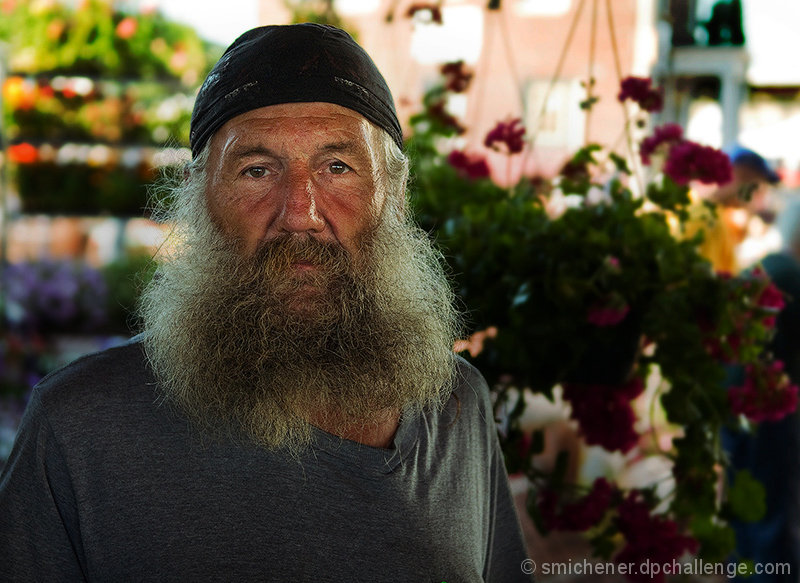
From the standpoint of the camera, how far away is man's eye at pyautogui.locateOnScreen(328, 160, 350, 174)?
1.42 meters

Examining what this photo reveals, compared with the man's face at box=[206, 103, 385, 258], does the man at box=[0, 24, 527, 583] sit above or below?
below

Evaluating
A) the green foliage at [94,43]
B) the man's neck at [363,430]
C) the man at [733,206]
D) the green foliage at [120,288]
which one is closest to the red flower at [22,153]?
the green foliage at [94,43]

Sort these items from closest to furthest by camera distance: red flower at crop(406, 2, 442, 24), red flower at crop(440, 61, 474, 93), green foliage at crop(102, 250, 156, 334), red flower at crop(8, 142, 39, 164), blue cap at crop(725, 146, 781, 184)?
1. red flower at crop(406, 2, 442, 24)
2. red flower at crop(440, 61, 474, 93)
3. blue cap at crop(725, 146, 781, 184)
4. green foliage at crop(102, 250, 156, 334)
5. red flower at crop(8, 142, 39, 164)

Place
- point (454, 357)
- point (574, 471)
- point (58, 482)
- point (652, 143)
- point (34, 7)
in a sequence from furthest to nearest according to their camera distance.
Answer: point (34, 7) → point (574, 471) → point (652, 143) → point (454, 357) → point (58, 482)

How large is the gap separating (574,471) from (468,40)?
2.35 meters

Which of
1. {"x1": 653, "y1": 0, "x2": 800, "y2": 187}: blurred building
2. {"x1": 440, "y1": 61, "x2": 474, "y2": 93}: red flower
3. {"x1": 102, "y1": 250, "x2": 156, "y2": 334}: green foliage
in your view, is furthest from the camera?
{"x1": 102, "y1": 250, "x2": 156, "y2": 334}: green foliage

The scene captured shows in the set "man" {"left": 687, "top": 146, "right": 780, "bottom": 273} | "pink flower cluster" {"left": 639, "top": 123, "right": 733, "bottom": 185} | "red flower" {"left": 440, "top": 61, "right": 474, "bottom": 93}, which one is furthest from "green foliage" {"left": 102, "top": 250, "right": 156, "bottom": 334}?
"pink flower cluster" {"left": 639, "top": 123, "right": 733, "bottom": 185}

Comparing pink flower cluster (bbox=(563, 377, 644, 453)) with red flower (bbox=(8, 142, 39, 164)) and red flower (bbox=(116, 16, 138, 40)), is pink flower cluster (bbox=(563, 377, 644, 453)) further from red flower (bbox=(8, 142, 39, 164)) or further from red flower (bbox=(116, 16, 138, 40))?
red flower (bbox=(8, 142, 39, 164))

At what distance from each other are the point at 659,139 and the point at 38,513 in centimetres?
168

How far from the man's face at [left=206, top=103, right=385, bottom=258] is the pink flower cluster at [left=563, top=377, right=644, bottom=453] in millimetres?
823

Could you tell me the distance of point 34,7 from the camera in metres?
4.88

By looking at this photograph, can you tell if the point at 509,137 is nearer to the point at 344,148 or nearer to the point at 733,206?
the point at 344,148

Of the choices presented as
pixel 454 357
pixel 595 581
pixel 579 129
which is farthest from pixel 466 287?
pixel 579 129

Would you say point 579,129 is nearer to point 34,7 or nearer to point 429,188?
point 34,7
